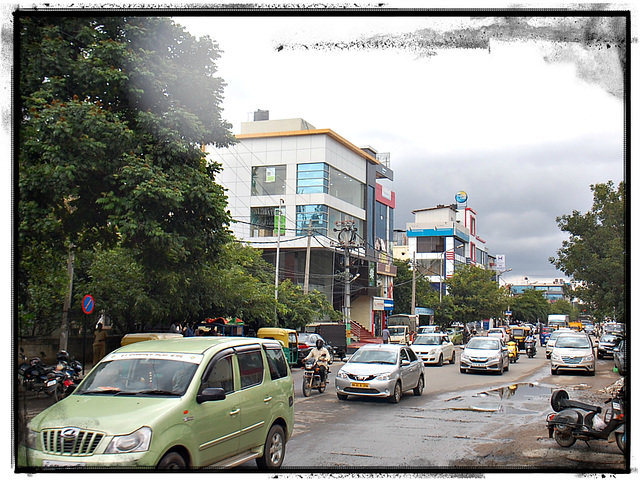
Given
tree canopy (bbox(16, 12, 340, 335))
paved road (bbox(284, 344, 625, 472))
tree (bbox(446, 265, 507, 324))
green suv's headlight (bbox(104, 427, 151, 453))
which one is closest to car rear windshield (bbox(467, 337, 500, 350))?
paved road (bbox(284, 344, 625, 472))

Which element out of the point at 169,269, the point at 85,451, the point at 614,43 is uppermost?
the point at 614,43

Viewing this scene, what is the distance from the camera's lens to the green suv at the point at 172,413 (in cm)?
559

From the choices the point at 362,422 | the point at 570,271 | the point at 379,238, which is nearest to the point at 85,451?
the point at 362,422

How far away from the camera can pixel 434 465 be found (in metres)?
8.36

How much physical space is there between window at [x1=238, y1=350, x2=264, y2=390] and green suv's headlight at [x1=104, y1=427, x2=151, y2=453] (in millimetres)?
1851

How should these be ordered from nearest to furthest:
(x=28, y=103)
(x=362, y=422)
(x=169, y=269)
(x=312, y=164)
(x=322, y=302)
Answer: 1. (x=28, y=103)
2. (x=362, y=422)
3. (x=169, y=269)
4. (x=322, y=302)
5. (x=312, y=164)

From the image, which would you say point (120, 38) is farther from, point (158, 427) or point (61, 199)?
point (158, 427)

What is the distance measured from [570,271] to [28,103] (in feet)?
81.7

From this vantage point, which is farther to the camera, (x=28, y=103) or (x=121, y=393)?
(x=28, y=103)

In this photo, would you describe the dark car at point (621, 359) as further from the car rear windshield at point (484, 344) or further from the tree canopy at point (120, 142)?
the tree canopy at point (120, 142)

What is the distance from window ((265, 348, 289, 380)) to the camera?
836cm

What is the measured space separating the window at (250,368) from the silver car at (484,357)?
18.0m

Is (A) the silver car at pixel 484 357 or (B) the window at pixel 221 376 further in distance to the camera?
(A) the silver car at pixel 484 357

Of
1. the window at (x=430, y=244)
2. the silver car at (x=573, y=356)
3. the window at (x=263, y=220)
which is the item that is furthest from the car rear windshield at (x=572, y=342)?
the window at (x=430, y=244)
